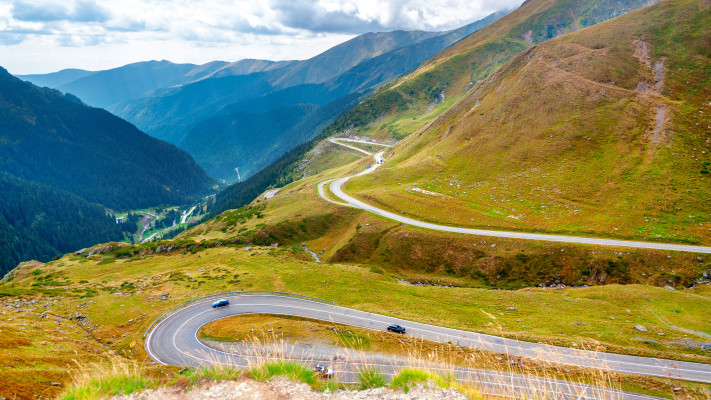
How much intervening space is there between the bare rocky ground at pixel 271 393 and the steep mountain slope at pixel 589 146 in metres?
63.0

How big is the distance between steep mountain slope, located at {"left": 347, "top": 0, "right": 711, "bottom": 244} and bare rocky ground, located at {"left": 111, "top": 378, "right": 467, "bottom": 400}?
62980 mm

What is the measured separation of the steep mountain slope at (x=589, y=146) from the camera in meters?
63.6

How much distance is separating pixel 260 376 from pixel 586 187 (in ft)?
274

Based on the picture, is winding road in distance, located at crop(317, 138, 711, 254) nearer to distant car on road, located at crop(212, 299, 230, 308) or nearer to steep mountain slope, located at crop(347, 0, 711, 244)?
steep mountain slope, located at crop(347, 0, 711, 244)

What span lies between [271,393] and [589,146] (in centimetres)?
9843

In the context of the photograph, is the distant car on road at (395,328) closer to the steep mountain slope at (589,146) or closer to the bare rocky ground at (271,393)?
the bare rocky ground at (271,393)

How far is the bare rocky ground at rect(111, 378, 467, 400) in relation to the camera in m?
8.62

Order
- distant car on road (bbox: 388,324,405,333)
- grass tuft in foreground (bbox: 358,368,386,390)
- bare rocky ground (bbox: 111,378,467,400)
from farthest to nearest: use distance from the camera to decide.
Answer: distant car on road (bbox: 388,324,405,333), grass tuft in foreground (bbox: 358,368,386,390), bare rocky ground (bbox: 111,378,467,400)

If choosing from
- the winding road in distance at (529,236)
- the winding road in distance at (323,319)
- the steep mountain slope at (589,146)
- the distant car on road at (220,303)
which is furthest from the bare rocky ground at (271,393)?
the steep mountain slope at (589,146)

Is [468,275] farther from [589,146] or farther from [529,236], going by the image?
[589,146]

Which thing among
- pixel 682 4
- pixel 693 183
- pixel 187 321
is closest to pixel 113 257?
pixel 187 321

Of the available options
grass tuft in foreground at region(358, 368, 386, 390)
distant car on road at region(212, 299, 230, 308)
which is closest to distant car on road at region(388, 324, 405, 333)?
distant car on road at region(212, 299, 230, 308)

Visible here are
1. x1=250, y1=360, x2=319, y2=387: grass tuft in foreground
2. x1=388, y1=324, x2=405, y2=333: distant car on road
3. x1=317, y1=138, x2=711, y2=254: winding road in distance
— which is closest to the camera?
x1=250, y1=360, x2=319, y2=387: grass tuft in foreground

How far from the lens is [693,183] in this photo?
211ft
